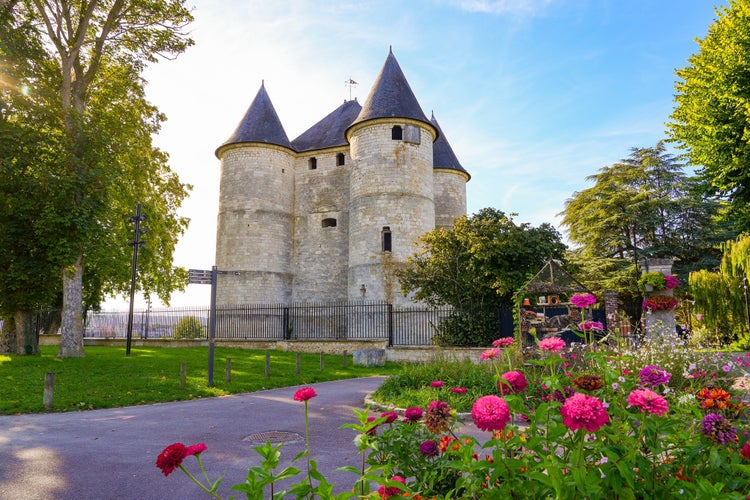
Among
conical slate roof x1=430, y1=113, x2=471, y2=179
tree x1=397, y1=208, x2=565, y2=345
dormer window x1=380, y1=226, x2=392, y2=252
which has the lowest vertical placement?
tree x1=397, y1=208, x2=565, y2=345

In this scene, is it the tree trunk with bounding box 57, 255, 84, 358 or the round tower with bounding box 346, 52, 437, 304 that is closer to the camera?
the tree trunk with bounding box 57, 255, 84, 358

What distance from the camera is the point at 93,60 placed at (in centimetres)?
1806

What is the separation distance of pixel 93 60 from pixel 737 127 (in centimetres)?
2115

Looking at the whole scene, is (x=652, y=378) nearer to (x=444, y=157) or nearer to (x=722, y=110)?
(x=722, y=110)

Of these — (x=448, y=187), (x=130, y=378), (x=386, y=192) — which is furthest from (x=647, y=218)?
(x=130, y=378)

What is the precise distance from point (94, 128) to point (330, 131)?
18.4 meters

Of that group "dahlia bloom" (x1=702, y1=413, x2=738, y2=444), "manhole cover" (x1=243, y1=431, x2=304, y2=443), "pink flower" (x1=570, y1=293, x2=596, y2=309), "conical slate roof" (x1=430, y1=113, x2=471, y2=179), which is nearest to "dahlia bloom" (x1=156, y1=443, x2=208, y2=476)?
"dahlia bloom" (x1=702, y1=413, x2=738, y2=444)

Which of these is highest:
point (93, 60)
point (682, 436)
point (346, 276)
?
point (93, 60)

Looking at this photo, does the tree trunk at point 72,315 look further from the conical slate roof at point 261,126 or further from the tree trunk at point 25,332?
the conical slate roof at point 261,126

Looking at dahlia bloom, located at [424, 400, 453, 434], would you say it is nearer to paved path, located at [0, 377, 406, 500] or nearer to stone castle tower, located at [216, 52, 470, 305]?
paved path, located at [0, 377, 406, 500]

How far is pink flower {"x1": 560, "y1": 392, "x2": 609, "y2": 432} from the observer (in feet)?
6.05

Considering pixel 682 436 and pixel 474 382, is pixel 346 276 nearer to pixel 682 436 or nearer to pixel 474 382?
pixel 474 382

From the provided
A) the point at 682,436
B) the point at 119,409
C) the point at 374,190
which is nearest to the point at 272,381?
the point at 119,409

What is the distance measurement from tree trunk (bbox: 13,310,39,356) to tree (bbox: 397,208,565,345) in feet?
45.6
